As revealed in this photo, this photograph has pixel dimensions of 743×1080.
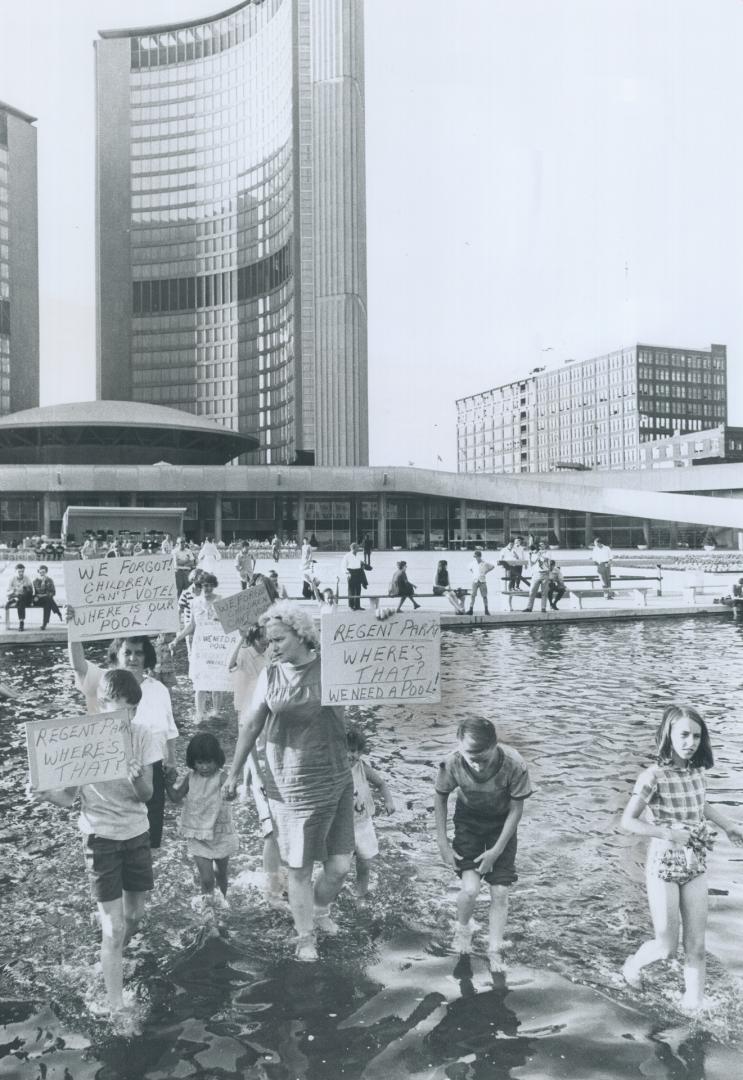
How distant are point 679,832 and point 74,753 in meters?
2.86

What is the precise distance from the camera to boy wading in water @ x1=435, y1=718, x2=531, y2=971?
15.8ft

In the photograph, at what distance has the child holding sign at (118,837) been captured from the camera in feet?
→ 14.8

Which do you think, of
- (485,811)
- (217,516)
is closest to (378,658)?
(485,811)

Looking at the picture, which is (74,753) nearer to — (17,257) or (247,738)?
(247,738)

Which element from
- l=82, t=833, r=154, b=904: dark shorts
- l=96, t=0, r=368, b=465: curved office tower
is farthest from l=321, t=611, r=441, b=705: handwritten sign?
l=96, t=0, r=368, b=465: curved office tower

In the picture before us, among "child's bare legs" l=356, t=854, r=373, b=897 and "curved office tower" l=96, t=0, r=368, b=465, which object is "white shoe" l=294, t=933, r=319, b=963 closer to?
"child's bare legs" l=356, t=854, r=373, b=897

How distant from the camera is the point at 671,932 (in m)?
4.59

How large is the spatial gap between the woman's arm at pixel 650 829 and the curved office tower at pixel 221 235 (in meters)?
92.1

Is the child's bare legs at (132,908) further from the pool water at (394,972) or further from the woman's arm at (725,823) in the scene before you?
the woman's arm at (725,823)

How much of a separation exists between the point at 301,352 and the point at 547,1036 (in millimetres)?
99261

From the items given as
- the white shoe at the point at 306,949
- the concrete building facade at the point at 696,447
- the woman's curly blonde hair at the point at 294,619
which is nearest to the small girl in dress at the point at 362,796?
the white shoe at the point at 306,949

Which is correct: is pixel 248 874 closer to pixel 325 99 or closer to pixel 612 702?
pixel 612 702

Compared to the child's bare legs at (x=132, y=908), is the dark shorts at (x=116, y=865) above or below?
above

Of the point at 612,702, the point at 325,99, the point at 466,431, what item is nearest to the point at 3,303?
the point at 325,99
